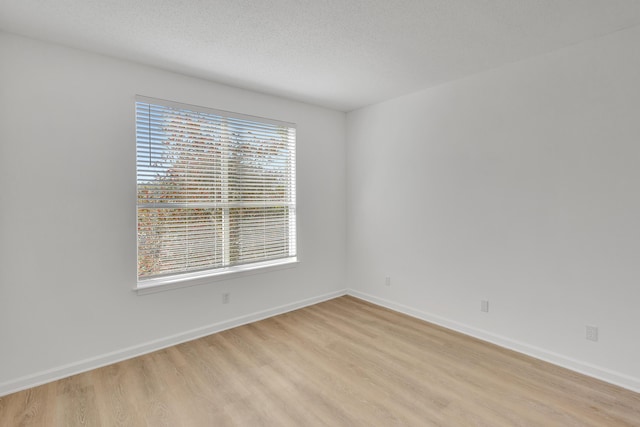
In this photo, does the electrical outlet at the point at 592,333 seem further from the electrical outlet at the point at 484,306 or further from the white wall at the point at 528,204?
the electrical outlet at the point at 484,306

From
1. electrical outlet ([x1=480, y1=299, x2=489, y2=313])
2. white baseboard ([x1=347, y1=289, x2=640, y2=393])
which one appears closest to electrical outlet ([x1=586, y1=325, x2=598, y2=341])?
white baseboard ([x1=347, y1=289, x2=640, y2=393])

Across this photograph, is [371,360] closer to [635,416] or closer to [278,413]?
[278,413]

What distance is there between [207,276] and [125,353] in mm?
922

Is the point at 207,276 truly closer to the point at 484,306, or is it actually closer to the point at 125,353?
the point at 125,353

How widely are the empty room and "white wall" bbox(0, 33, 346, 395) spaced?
0.05 feet

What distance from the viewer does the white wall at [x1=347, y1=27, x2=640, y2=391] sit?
230 centimetres

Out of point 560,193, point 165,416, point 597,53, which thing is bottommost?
point 165,416

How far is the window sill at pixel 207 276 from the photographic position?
286cm

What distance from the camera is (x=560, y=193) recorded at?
2574 mm

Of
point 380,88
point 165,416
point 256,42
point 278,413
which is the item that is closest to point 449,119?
point 380,88

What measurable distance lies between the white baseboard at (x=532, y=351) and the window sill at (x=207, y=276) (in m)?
1.48

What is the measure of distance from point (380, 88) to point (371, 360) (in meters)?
2.79

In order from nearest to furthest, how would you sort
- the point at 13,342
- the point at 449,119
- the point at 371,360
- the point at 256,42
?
1. the point at 13,342
2. the point at 256,42
3. the point at 371,360
4. the point at 449,119

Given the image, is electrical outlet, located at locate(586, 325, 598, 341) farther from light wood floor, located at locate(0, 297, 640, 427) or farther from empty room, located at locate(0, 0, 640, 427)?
light wood floor, located at locate(0, 297, 640, 427)
